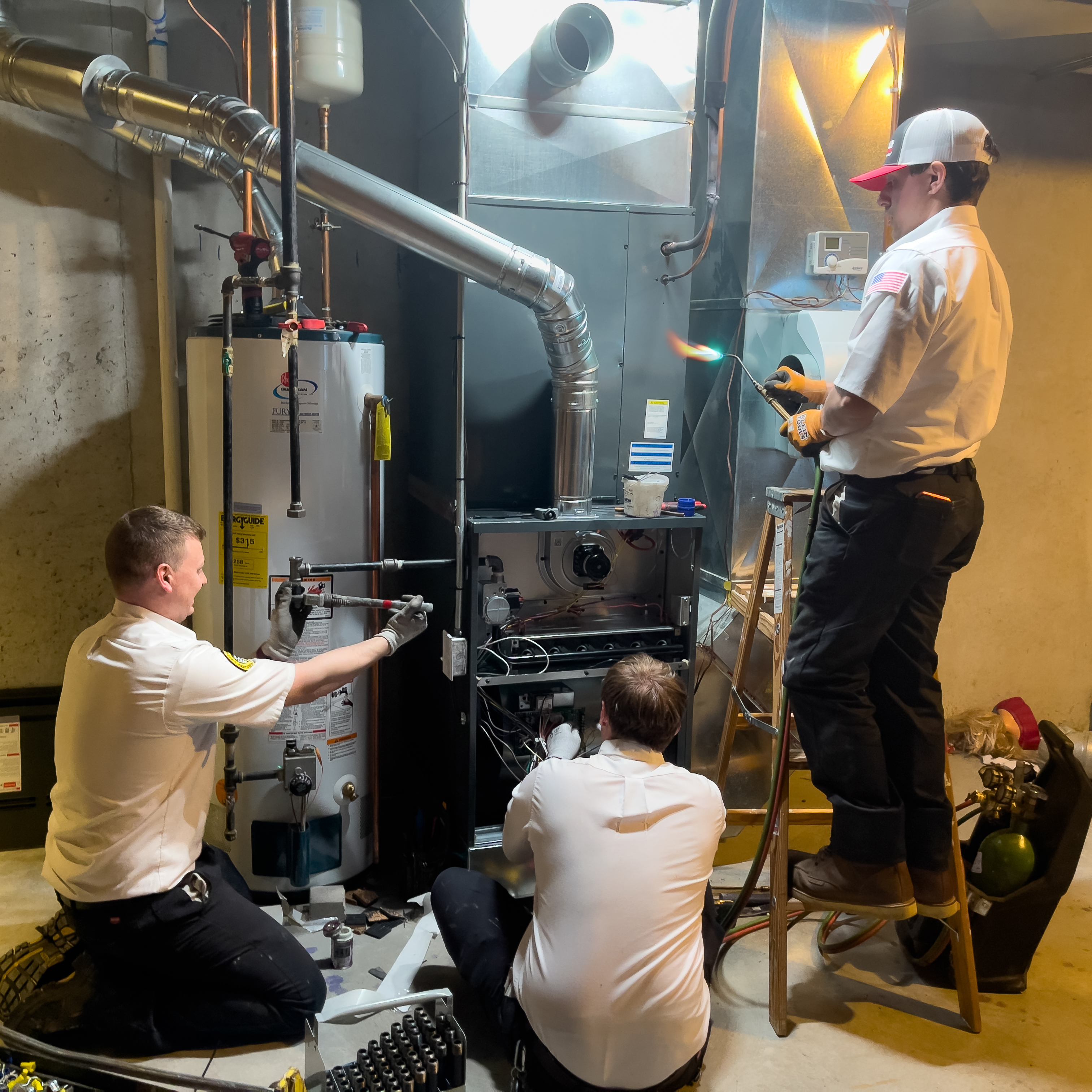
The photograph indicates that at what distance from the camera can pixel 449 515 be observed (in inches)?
101

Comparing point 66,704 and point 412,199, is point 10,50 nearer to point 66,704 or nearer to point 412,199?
point 412,199

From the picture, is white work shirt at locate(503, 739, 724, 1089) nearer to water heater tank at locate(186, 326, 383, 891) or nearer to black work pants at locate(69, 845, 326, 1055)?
black work pants at locate(69, 845, 326, 1055)

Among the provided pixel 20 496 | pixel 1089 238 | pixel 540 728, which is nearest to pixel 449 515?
pixel 540 728

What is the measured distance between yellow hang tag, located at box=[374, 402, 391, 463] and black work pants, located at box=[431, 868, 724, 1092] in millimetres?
1083

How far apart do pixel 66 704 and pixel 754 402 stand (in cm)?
202

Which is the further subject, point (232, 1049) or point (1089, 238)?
point (1089, 238)

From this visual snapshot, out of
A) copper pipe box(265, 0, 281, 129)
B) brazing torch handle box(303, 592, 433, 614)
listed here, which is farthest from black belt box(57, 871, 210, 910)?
copper pipe box(265, 0, 281, 129)

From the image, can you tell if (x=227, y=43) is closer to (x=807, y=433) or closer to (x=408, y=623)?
(x=408, y=623)

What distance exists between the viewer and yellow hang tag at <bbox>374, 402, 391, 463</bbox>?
8.07 feet

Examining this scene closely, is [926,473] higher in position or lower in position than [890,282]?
lower

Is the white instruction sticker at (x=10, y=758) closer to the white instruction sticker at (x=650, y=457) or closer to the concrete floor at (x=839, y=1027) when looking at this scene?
the concrete floor at (x=839, y=1027)

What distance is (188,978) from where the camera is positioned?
201cm

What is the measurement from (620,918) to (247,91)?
242 centimetres

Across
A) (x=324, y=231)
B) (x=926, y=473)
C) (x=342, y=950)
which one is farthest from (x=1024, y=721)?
(x=324, y=231)
